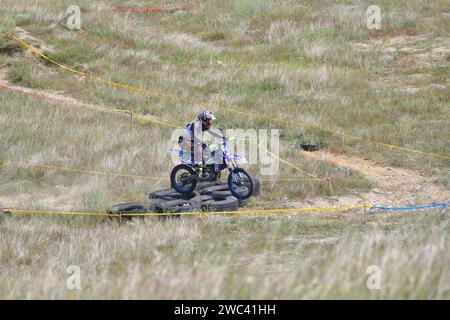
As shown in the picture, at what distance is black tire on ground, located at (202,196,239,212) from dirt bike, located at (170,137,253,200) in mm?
199

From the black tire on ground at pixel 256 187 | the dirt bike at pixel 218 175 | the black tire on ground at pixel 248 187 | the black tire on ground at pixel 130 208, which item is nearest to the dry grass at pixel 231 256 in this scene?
the black tire on ground at pixel 130 208

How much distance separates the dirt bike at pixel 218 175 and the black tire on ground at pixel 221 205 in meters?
0.20

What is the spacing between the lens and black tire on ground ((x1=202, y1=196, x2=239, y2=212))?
441 inches

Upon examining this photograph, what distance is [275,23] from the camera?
24.7 meters

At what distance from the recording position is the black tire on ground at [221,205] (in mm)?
11203

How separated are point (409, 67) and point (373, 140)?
6274 millimetres

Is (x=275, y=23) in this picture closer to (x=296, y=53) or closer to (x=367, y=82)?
(x=296, y=53)

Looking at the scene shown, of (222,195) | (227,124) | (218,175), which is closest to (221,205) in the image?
(222,195)

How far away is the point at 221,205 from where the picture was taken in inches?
441

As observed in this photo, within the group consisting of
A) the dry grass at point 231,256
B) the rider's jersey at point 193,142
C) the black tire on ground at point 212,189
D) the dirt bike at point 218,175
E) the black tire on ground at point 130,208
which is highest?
the rider's jersey at point 193,142

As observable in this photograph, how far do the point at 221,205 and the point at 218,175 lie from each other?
722 millimetres

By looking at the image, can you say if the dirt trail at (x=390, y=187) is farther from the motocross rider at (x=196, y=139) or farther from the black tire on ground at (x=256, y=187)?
the motocross rider at (x=196, y=139)

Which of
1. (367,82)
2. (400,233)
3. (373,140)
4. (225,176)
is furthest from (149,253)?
(367,82)

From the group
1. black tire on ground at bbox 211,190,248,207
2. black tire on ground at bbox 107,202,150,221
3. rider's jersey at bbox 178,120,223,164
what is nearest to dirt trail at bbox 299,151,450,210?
black tire on ground at bbox 211,190,248,207
